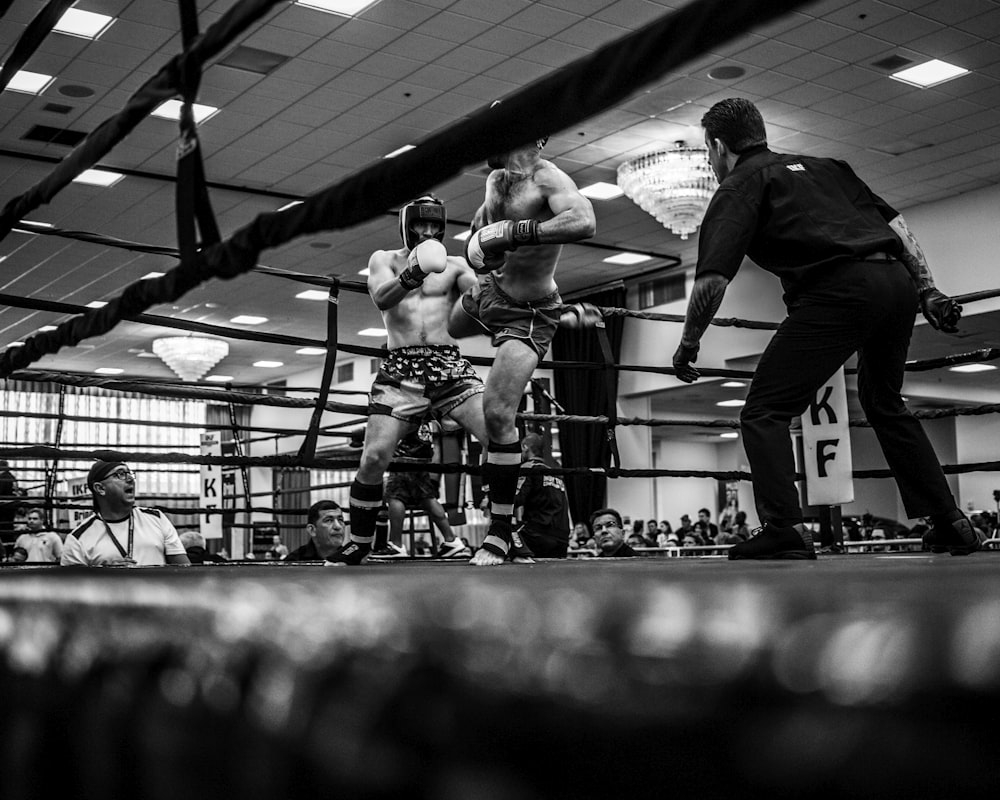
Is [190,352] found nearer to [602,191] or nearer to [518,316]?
[602,191]

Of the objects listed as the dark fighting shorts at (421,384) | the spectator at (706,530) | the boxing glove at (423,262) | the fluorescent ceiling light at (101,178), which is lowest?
the spectator at (706,530)

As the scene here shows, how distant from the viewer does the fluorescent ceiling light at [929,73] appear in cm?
736

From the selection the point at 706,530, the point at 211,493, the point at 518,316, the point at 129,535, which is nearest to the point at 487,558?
the point at 518,316

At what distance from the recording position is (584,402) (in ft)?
42.6

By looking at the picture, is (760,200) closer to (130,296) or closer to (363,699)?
(130,296)

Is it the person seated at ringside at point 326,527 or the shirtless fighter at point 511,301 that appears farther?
the person seated at ringside at point 326,527

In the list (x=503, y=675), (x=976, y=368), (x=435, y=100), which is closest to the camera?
(x=503, y=675)

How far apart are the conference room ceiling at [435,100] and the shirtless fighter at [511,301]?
241 centimetres

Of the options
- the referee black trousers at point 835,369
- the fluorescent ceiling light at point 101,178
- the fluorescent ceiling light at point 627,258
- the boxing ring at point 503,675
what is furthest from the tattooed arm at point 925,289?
the fluorescent ceiling light at point 627,258

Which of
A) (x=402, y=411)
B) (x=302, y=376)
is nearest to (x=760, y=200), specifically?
(x=402, y=411)

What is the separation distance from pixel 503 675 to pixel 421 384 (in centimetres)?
278

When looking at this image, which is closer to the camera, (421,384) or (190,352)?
(421,384)

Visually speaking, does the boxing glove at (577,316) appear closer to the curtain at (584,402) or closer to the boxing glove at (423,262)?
the boxing glove at (423,262)

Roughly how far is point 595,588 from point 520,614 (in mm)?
101
